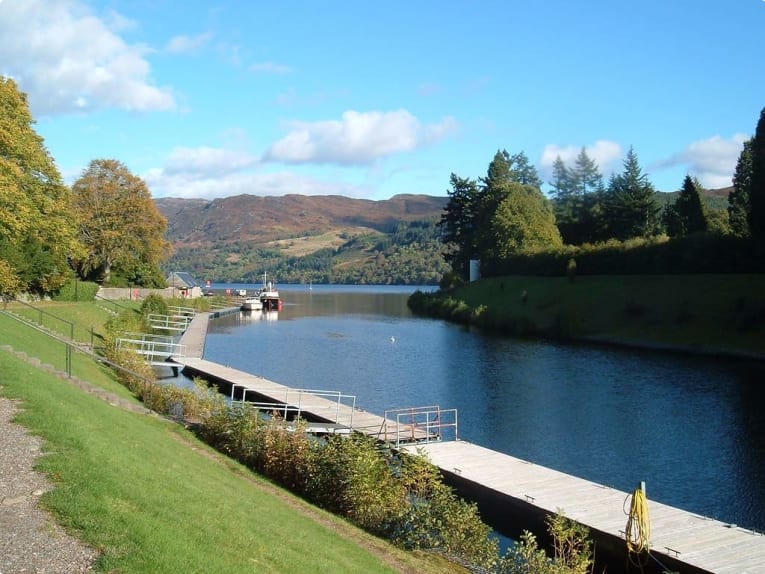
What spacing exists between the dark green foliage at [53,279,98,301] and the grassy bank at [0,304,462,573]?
3872 centimetres

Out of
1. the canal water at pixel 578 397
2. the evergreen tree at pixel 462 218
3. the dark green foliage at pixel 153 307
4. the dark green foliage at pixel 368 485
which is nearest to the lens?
the dark green foliage at pixel 368 485

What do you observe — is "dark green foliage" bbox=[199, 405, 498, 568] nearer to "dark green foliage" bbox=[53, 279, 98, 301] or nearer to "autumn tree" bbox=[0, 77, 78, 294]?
"autumn tree" bbox=[0, 77, 78, 294]

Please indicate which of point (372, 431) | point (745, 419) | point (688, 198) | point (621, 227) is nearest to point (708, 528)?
point (372, 431)

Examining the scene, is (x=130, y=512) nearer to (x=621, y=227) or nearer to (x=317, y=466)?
(x=317, y=466)

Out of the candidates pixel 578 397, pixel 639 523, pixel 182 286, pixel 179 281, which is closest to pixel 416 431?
pixel 639 523

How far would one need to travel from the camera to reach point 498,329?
2844 inches

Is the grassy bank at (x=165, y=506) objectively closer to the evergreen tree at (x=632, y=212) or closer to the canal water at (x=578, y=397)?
the canal water at (x=578, y=397)

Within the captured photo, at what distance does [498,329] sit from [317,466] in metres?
57.3

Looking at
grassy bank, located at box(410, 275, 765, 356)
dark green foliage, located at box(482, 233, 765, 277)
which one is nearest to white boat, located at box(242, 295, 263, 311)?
grassy bank, located at box(410, 275, 765, 356)

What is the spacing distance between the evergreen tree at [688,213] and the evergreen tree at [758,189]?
2226 centimetres

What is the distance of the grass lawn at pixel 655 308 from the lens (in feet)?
168

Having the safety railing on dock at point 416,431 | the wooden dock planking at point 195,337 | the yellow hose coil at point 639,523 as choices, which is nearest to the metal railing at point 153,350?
the wooden dock planking at point 195,337

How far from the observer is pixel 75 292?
185 ft

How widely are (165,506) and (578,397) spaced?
27.4 meters
